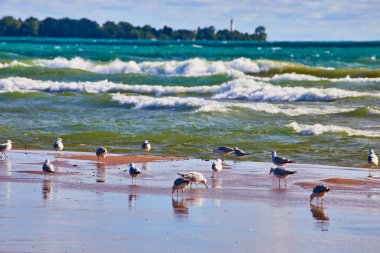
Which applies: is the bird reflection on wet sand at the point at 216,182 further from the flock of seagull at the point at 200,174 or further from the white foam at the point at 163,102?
the white foam at the point at 163,102

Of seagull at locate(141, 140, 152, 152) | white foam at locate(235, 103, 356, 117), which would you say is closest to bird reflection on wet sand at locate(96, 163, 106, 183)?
seagull at locate(141, 140, 152, 152)

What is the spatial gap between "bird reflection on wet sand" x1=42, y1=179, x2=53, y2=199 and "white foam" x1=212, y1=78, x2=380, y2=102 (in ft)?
69.2

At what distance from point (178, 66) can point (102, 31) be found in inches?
4382

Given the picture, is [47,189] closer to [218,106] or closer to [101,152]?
[101,152]

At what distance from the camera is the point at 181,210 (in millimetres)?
13352

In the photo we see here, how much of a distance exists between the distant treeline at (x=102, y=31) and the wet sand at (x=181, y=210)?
140816mm

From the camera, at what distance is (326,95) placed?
1423 inches

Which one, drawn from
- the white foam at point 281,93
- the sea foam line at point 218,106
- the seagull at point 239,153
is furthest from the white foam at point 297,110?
the seagull at point 239,153

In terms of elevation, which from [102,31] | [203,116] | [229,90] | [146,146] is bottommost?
[146,146]

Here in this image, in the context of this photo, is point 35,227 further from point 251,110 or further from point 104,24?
point 104,24

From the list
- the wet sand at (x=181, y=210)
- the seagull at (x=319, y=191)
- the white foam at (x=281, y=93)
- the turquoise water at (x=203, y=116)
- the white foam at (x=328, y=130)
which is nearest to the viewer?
the wet sand at (x=181, y=210)

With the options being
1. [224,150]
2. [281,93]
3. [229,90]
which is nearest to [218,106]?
[281,93]

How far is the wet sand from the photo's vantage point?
1104 cm

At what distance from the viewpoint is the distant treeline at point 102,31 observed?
16062cm
